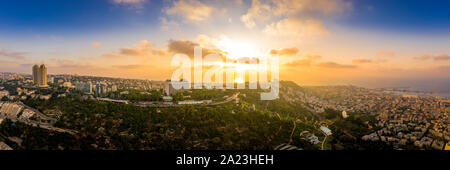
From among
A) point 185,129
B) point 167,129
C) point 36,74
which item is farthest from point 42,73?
point 185,129

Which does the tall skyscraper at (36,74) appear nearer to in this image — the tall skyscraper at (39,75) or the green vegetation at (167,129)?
the tall skyscraper at (39,75)

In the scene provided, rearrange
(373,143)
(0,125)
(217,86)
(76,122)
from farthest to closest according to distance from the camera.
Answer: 1. (217,86)
2. (76,122)
3. (373,143)
4. (0,125)

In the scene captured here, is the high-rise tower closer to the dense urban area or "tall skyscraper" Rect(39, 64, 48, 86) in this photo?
"tall skyscraper" Rect(39, 64, 48, 86)

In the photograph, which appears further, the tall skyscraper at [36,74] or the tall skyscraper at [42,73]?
the tall skyscraper at [42,73]

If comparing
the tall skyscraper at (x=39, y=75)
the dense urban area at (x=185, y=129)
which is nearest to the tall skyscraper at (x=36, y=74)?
the tall skyscraper at (x=39, y=75)

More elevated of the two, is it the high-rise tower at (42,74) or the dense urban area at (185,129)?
the high-rise tower at (42,74)

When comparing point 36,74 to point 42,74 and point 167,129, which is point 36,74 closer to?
point 42,74

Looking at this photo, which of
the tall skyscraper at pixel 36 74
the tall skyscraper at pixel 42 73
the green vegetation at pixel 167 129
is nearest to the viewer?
the green vegetation at pixel 167 129
